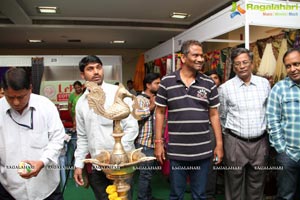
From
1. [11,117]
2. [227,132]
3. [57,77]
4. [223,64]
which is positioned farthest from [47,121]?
[57,77]

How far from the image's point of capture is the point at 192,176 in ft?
5.87

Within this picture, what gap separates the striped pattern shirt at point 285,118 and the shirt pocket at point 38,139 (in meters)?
1.48

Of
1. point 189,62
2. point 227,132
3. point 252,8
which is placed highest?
point 252,8

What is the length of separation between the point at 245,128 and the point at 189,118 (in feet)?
1.76

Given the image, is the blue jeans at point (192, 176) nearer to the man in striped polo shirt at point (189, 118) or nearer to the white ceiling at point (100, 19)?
the man in striped polo shirt at point (189, 118)

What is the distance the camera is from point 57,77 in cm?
577

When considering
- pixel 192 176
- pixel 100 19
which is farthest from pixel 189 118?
pixel 100 19

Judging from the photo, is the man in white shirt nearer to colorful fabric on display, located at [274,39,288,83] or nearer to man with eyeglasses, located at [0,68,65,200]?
man with eyeglasses, located at [0,68,65,200]

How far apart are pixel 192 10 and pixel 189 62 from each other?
4034 mm

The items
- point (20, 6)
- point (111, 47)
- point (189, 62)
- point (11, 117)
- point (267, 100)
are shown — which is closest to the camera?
point (11, 117)

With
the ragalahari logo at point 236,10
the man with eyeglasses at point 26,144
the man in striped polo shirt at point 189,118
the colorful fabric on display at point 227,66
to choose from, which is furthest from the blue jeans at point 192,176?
the colorful fabric on display at point 227,66

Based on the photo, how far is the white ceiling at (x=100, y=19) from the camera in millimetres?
4957

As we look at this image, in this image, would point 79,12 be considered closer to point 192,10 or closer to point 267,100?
point 192,10

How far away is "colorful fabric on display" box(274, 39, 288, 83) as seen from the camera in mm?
Answer: 2590
